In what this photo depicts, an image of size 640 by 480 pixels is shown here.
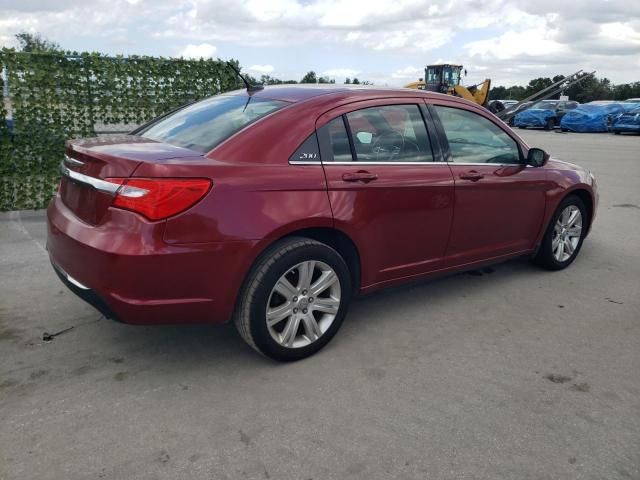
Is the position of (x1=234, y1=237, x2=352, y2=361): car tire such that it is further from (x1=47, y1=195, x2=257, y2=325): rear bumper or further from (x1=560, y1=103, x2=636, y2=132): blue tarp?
(x1=560, y1=103, x2=636, y2=132): blue tarp

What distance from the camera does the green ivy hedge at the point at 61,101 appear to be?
6582mm

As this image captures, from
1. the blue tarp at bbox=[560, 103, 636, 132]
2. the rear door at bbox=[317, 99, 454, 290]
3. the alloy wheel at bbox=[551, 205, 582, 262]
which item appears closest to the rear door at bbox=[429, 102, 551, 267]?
the rear door at bbox=[317, 99, 454, 290]

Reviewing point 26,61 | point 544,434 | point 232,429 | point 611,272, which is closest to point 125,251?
point 232,429

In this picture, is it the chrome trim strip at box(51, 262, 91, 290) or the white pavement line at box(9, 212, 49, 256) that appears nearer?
the chrome trim strip at box(51, 262, 91, 290)

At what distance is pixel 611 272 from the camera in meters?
5.16

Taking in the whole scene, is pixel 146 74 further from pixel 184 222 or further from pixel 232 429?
pixel 232 429

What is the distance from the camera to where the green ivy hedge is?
658 centimetres

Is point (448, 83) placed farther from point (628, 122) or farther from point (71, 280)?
point (71, 280)

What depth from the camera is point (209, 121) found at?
355 centimetres

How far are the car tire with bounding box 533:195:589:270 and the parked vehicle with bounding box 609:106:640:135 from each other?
2401 centimetres

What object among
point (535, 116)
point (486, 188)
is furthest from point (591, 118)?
point (486, 188)

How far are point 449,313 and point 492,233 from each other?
28.9 inches

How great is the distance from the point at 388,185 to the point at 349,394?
1.32m

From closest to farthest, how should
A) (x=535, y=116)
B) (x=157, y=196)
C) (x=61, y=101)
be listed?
(x=157, y=196), (x=61, y=101), (x=535, y=116)
